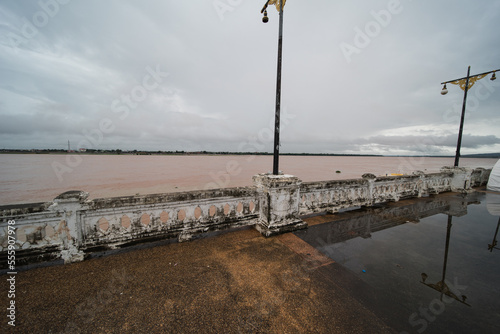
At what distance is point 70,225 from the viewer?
3332mm

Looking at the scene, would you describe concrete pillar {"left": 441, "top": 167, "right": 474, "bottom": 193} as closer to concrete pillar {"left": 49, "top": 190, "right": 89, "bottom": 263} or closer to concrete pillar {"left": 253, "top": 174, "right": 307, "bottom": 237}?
concrete pillar {"left": 253, "top": 174, "right": 307, "bottom": 237}

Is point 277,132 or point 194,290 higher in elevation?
point 277,132

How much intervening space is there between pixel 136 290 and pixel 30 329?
1.01 metres

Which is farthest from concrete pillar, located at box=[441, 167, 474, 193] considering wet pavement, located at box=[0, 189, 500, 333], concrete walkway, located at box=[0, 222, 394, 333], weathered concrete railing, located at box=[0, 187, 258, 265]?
weathered concrete railing, located at box=[0, 187, 258, 265]

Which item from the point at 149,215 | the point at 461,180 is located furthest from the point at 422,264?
the point at 461,180

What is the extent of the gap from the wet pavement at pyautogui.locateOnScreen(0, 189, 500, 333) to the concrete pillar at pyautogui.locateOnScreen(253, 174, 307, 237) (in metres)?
0.35

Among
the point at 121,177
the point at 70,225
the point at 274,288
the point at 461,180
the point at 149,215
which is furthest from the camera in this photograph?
the point at 121,177

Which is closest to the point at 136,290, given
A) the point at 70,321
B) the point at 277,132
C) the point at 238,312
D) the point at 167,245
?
the point at 70,321

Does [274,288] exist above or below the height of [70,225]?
below

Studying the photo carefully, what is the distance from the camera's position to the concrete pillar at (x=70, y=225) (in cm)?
327

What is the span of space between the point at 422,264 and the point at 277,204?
2840mm

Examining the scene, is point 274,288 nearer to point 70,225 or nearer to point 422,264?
point 422,264

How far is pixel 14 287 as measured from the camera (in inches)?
106

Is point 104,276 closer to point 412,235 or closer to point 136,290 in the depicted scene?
point 136,290
